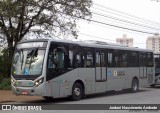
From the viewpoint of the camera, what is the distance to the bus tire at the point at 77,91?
62.4ft

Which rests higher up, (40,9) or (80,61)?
(40,9)

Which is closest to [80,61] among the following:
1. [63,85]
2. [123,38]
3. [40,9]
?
[63,85]

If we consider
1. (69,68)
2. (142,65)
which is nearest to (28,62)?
(69,68)

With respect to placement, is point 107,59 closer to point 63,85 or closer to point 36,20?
point 63,85

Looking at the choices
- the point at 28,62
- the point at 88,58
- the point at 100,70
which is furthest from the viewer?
the point at 100,70

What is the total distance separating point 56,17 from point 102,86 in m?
9.50

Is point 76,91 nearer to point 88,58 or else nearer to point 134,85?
point 88,58

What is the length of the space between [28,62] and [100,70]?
5.08 meters

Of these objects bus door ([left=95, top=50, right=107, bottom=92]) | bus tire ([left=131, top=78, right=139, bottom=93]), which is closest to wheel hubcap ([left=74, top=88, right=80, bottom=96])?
bus door ([left=95, top=50, right=107, bottom=92])

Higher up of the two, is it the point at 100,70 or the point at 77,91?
the point at 100,70

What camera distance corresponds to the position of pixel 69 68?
61.5 ft

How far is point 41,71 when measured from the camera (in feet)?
56.2

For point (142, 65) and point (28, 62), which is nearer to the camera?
point (28, 62)

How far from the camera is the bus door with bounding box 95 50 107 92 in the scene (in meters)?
20.8
